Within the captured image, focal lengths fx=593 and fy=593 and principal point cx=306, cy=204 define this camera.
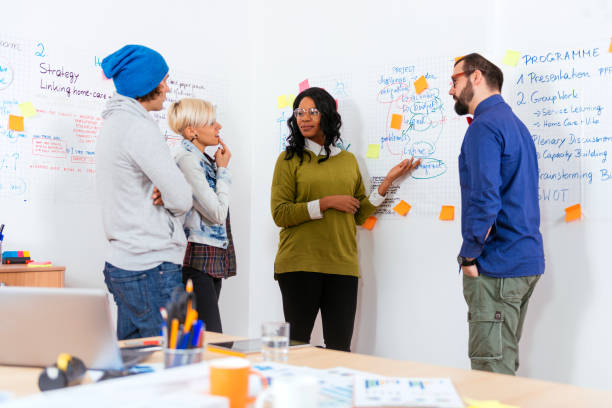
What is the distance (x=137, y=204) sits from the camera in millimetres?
2006

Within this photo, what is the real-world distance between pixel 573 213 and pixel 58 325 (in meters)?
2.17

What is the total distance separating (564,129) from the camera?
103 inches

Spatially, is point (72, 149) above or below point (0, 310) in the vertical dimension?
above

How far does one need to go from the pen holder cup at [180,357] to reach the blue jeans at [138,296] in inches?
35.2

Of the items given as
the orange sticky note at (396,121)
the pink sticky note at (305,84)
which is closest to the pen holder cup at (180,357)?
the orange sticky note at (396,121)

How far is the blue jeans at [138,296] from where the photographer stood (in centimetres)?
194

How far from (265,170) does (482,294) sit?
1946 mm

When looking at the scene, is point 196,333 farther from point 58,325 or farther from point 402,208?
point 402,208

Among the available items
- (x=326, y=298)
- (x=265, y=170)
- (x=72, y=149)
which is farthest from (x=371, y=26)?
(x=72, y=149)

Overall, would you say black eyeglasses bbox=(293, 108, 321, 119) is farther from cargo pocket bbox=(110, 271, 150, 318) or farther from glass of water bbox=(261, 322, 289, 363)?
glass of water bbox=(261, 322, 289, 363)

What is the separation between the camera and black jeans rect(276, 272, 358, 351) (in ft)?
9.91

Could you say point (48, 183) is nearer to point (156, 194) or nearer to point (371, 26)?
point (156, 194)

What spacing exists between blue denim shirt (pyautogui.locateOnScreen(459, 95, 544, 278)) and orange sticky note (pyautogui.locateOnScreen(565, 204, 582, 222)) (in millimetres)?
373

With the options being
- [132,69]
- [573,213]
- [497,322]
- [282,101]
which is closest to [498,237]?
[497,322]
